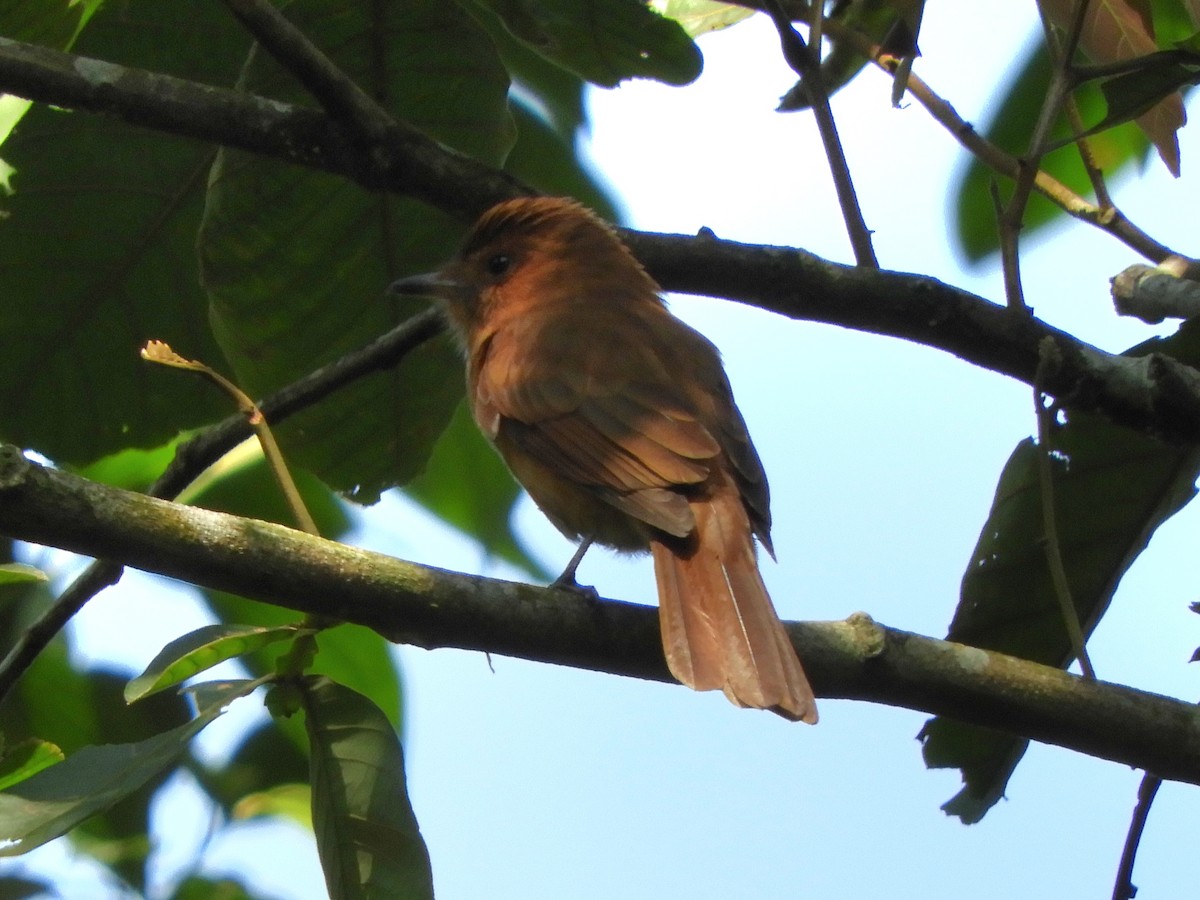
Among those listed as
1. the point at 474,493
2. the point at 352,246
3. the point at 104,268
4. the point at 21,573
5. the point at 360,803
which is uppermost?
the point at 104,268

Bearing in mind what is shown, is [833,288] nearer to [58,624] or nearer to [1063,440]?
[1063,440]

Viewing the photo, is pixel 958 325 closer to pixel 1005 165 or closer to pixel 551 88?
pixel 1005 165

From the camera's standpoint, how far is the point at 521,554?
4.78m

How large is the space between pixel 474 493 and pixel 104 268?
1.40m

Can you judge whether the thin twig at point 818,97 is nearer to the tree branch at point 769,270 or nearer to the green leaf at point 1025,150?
the tree branch at point 769,270

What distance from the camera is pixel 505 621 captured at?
2.53 m

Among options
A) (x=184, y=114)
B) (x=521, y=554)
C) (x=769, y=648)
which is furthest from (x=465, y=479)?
(x=769, y=648)

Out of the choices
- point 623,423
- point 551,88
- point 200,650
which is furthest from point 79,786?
point 551,88

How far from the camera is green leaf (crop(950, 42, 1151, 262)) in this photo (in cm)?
468

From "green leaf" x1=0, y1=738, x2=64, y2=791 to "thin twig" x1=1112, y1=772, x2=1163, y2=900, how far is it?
2105 millimetres

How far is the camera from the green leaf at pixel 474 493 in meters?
4.76

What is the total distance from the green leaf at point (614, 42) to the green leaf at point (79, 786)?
Answer: 1.95 meters

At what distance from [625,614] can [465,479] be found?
77.5 inches

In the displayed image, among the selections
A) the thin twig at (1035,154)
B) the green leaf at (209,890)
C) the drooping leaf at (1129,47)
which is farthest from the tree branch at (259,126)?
the green leaf at (209,890)
